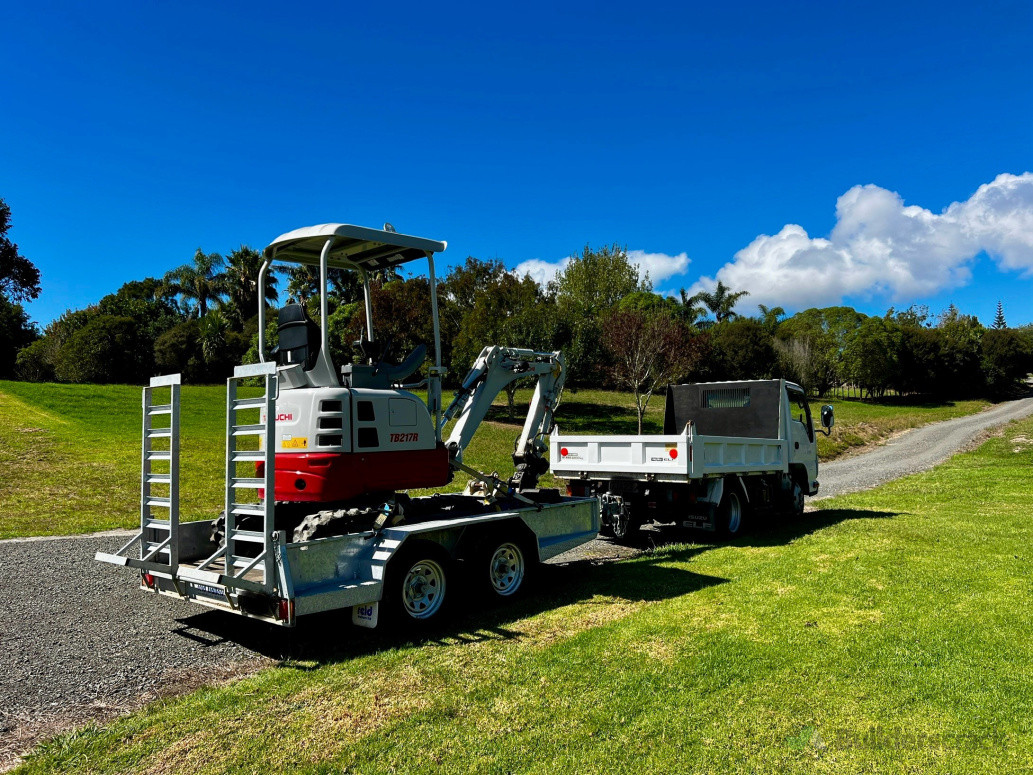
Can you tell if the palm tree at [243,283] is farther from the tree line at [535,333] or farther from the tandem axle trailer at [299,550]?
the tandem axle trailer at [299,550]

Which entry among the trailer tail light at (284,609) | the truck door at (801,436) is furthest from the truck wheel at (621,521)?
the trailer tail light at (284,609)

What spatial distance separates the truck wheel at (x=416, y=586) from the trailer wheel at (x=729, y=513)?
5.51 meters

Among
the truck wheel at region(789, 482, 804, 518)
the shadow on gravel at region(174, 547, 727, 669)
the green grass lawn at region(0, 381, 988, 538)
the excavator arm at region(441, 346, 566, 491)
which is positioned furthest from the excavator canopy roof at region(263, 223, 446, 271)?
the truck wheel at region(789, 482, 804, 518)

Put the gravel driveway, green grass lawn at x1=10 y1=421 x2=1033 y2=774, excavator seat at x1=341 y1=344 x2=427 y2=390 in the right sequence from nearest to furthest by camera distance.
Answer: green grass lawn at x1=10 y1=421 x2=1033 y2=774 < excavator seat at x1=341 y1=344 x2=427 y2=390 < the gravel driveway

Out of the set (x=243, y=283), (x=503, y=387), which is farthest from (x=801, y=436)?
(x=243, y=283)

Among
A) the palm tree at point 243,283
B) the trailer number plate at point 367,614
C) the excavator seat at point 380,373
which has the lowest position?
the trailer number plate at point 367,614

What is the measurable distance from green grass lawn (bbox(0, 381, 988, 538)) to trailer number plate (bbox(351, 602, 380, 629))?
28.1 feet

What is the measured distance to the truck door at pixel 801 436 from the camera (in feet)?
43.0

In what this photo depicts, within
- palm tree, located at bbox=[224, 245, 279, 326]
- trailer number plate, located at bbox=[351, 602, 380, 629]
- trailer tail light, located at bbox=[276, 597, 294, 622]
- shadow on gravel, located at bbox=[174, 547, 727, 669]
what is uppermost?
palm tree, located at bbox=[224, 245, 279, 326]

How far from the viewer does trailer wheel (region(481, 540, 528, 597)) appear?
7.40 metres

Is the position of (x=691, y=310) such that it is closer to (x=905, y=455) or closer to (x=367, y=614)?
(x=905, y=455)

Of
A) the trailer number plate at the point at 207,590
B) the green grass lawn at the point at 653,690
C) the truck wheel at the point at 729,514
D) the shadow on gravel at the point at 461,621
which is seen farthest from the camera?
the truck wheel at the point at 729,514

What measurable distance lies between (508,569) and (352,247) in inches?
150

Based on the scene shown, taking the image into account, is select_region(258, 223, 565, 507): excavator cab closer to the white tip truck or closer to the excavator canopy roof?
the excavator canopy roof
